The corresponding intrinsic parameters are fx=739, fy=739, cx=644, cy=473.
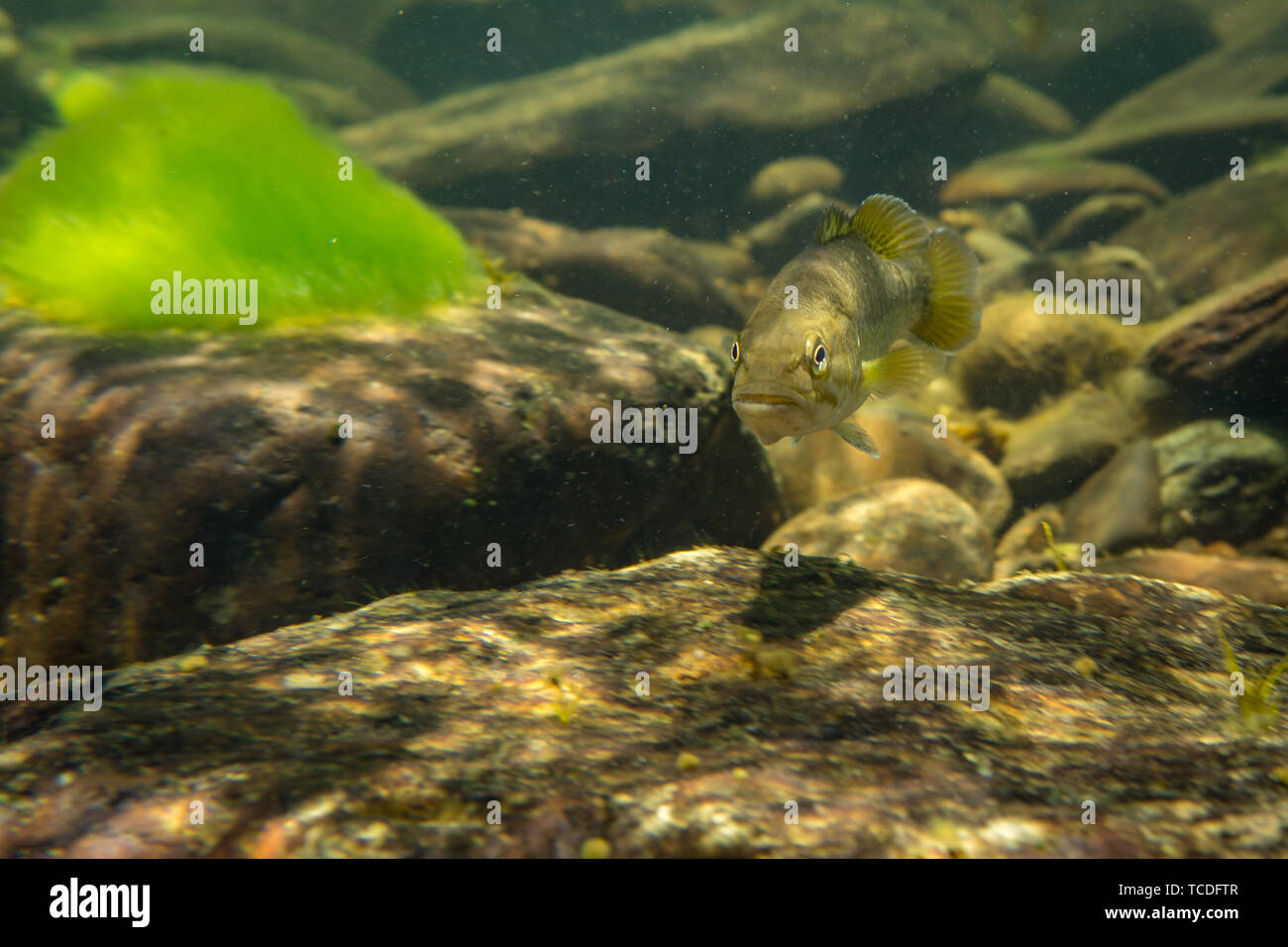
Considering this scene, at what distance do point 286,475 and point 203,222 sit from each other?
2.42m

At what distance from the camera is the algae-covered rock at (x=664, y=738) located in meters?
1.48

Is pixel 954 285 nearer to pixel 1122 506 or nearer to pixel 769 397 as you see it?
pixel 769 397

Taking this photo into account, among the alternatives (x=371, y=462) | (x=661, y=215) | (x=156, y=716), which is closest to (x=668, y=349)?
(x=371, y=462)

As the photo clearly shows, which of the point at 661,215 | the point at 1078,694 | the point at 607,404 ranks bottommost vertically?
the point at 1078,694

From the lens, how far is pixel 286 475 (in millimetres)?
3389

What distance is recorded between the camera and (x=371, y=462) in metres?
3.51

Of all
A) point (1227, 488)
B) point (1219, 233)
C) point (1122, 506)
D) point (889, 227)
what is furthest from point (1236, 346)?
point (1219, 233)

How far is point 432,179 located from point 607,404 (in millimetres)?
11266

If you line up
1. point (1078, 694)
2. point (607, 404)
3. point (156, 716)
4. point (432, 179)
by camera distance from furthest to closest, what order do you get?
1. point (432, 179)
2. point (607, 404)
3. point (1078, 694)
4. point (156, 716)

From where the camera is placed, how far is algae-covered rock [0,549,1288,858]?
4.85 ft

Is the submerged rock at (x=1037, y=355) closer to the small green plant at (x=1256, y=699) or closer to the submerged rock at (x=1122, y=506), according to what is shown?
the submerged rock at (x=1122, y=506)

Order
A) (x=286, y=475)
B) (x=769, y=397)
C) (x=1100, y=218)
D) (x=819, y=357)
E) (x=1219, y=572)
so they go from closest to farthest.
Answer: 1. (x=769, y=397)
2. (x=819, y=357)
3. (x=286, y=475)
4. (x=1219, y=572)
5. (x=1100, y=218)

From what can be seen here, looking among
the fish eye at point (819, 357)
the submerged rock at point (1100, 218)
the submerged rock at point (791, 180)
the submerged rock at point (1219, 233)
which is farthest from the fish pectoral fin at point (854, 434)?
the submerged rock at point (1100, 218)
